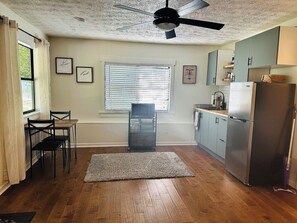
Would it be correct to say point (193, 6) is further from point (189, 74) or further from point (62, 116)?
point (62, 116)

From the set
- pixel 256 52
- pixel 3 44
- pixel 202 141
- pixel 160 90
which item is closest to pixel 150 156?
pixel 202 141

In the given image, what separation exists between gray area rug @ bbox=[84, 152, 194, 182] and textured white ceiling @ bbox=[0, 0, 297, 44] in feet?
7.48

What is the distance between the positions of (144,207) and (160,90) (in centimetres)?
317

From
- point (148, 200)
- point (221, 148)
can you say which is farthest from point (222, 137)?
point (148, 200)

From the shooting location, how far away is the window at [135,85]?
5.00 meters

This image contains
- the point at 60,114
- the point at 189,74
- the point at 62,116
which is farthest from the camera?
the point at 189,74

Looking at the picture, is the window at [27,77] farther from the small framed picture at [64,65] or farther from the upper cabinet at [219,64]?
the upper cabinet at [219,64]

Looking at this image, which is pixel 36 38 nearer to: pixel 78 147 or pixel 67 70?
pixel 67 70

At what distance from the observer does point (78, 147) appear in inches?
193

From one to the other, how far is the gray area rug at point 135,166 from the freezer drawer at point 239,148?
0.68m

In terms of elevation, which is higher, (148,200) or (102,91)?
(102,91)

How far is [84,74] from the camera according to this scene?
4852 mm

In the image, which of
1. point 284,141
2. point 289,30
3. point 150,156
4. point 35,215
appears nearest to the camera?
point 35,215

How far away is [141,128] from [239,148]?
86.9 inches
